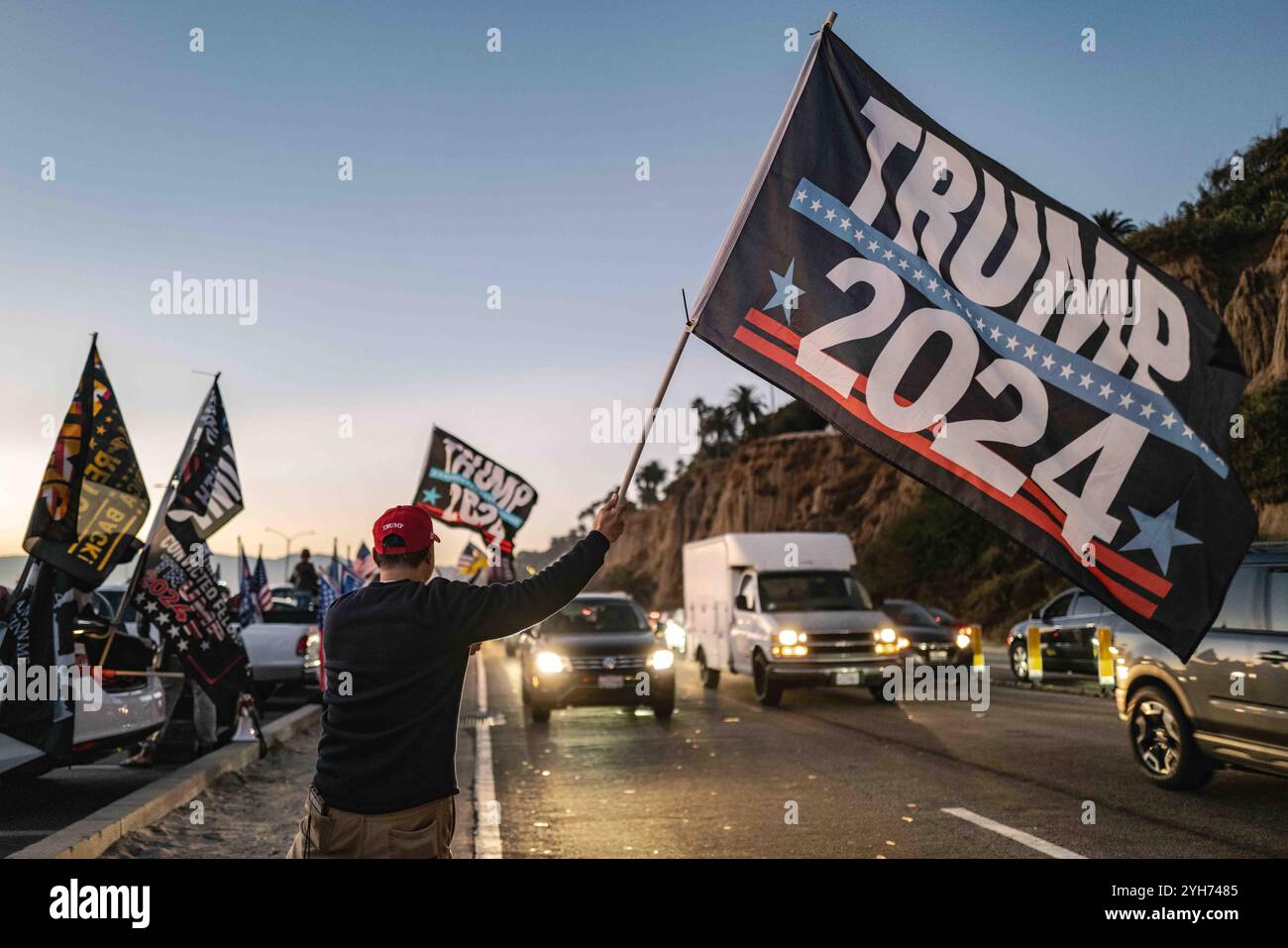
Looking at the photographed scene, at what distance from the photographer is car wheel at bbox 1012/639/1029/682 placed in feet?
68.7

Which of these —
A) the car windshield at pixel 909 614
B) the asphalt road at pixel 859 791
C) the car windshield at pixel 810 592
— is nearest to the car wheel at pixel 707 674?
the car windshield at pixel 810 592

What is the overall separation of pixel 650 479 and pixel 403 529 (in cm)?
15670

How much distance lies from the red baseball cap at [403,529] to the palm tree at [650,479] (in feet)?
495

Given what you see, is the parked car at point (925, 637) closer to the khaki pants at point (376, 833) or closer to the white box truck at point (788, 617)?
the white box truck at point (788, 617)

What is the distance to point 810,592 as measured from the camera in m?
17.9

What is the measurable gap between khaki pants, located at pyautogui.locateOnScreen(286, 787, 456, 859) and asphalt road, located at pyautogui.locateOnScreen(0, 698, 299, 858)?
4431 millimetres

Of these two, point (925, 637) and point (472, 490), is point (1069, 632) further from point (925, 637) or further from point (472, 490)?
point (472, 490)

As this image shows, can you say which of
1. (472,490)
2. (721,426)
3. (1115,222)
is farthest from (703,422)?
(472,490)

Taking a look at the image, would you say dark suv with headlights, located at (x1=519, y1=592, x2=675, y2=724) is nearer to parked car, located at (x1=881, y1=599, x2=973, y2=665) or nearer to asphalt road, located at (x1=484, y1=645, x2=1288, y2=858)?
asphalt road, located at (x1=484, y1=645, x2=1288, y2=858)

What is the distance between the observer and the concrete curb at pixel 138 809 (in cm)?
611

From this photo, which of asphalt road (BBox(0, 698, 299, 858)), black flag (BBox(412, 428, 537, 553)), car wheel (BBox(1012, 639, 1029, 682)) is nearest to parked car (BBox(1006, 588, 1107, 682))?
A: car wheel (BBox(1012, 639, 1029, 682))
